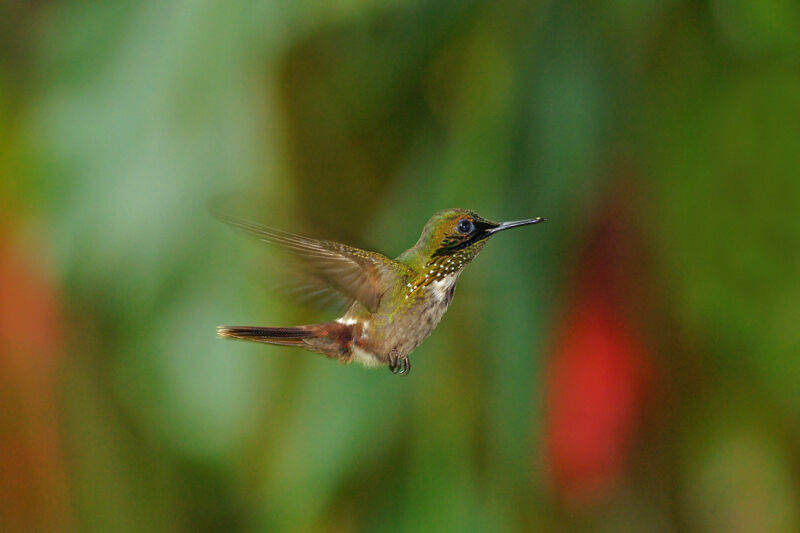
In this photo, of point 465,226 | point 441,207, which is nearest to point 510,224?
point 465,226

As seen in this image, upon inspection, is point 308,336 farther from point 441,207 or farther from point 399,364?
point 441,207

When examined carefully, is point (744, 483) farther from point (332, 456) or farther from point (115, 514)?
point (115, 514)

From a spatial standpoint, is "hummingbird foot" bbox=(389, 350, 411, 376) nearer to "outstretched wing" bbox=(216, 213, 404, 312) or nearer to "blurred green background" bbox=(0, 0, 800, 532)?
"outstretched wing" bbox=(216, 213, 404, 312)

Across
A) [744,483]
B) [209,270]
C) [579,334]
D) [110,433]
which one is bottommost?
[744,483]

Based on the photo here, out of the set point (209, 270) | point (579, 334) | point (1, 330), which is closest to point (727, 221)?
point (579, 334)

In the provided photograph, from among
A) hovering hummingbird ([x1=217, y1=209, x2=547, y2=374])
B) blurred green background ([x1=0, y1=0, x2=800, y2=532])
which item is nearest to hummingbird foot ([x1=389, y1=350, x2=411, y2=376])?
hovering hummingbird ([x1=217, y1=209, x2=547, y2=374])

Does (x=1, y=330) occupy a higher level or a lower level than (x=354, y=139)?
lower

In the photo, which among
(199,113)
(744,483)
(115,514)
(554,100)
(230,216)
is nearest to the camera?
(230,216)
